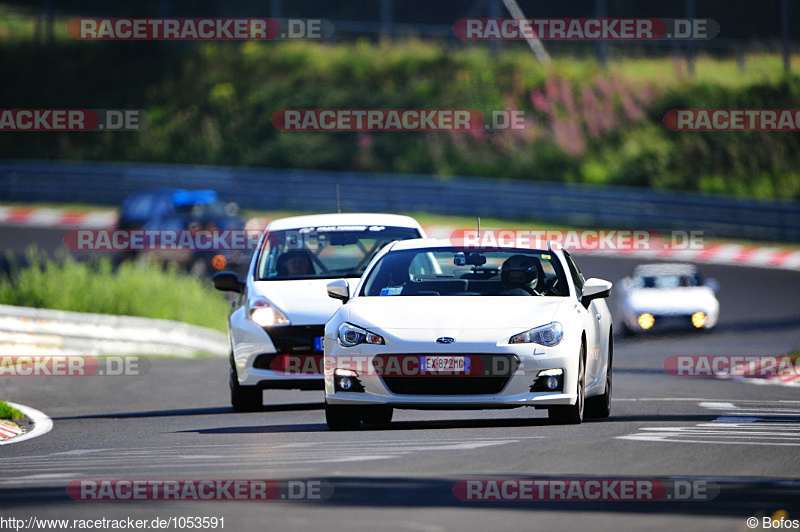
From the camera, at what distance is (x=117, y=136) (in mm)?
50406

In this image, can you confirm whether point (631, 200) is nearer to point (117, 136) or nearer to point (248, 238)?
point (248, 238)

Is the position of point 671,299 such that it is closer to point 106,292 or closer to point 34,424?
point 106,292

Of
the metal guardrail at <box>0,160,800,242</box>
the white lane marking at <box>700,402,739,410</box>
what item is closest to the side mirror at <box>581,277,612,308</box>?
the white lane marking at <box>700,402,739,410</box>

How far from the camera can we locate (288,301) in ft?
47.4

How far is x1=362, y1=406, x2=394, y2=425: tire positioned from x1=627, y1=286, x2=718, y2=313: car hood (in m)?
16.2

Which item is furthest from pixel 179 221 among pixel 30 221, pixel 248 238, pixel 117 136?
pixel 117 136

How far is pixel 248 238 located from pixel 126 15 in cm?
2166

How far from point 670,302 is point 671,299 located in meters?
0.06

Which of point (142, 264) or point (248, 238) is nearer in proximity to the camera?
point (142, 264)

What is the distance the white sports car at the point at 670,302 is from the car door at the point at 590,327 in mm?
15254

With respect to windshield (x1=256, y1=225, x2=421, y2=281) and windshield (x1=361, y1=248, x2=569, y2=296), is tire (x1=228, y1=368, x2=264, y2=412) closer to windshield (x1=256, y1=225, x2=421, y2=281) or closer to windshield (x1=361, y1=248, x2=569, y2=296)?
windshield (x1=256, y1=225, x2=421, y2=281)

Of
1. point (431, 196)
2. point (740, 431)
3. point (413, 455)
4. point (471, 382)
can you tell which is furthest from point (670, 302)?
point (413, 455)

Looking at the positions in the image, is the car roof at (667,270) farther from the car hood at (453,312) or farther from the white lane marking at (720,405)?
the car hood at (453,312)

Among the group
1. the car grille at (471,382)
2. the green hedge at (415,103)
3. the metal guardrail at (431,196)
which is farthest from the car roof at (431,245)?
the green hedge at (415,103)
